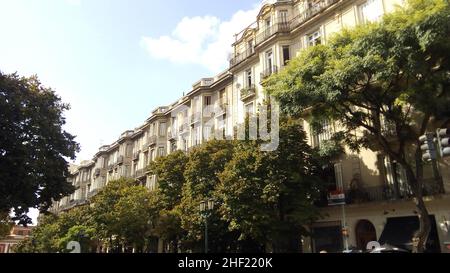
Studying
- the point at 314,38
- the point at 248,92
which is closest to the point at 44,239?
the point at 248,92

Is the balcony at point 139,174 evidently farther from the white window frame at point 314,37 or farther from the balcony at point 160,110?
the white window frame at point 314,37

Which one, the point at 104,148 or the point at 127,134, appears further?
the point at 104,148

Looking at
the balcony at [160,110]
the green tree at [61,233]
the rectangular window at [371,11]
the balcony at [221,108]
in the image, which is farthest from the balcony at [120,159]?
the rectangular window at [371,11]

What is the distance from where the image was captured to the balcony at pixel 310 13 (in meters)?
26.6

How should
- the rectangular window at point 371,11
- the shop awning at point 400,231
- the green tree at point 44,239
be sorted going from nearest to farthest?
the shop awning at point 400,231 → the rectangular window at point 371,11 → the green tree at point 44,239

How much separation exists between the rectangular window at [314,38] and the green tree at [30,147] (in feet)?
54.4

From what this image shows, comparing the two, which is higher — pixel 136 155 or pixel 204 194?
pixel 136 155

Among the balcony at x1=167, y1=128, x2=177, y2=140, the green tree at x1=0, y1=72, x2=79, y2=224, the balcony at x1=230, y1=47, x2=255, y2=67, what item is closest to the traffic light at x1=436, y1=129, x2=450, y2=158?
the green tree at x1=0, y1=72, x2=79, y2=224

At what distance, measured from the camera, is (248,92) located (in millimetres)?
31312

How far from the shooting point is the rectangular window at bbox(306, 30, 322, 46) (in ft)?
88.5

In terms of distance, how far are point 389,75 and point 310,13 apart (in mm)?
13356

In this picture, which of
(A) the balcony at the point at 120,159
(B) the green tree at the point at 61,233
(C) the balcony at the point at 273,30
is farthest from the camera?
(A) the balcony at the point at 120,159

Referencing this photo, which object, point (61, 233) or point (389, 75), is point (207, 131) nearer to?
point (389, 75)

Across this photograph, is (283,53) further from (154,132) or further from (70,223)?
(70,223)
